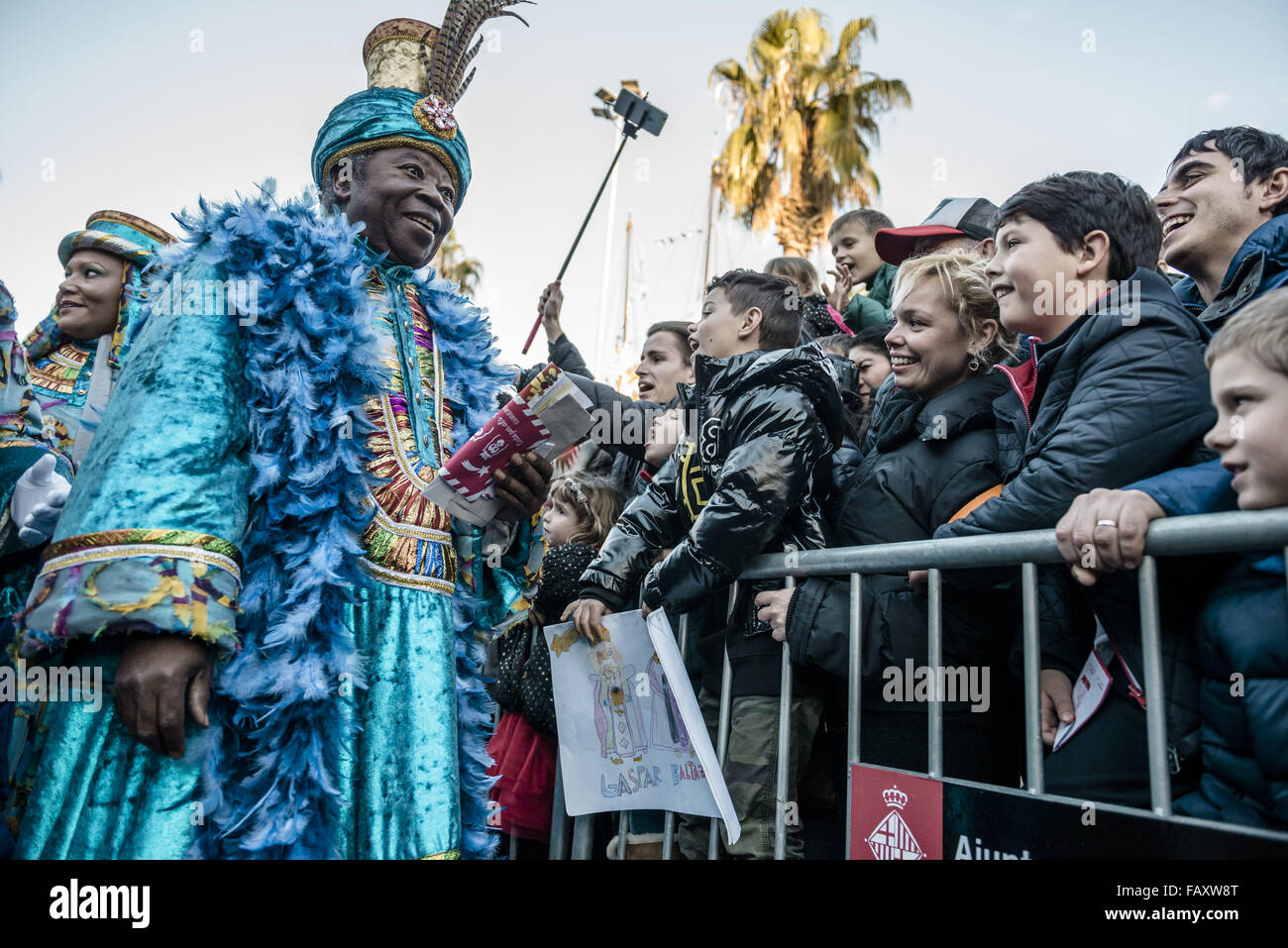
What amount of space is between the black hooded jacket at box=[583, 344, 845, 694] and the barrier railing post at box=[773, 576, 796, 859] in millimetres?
97

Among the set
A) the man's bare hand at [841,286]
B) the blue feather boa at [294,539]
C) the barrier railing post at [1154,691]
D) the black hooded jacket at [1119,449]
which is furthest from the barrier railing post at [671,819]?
the man's bare hand at [841,286]

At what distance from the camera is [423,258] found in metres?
2.69

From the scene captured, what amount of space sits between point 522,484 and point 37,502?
1335mm

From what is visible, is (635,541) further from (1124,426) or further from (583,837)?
(1124,426)

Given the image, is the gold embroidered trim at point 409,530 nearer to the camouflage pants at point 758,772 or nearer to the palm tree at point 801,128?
the camouflage pants at point 758,772

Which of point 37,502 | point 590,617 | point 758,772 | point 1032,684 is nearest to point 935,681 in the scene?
point 1032,684

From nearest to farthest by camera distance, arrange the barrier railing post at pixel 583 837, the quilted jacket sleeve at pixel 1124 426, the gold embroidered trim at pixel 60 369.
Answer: the quilted jacket sleeve at pixel 1124 426
the barrier railing post at pixel 583 837
the gold embroidered trim at pixel 60 369

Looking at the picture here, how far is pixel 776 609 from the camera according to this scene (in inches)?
94.0

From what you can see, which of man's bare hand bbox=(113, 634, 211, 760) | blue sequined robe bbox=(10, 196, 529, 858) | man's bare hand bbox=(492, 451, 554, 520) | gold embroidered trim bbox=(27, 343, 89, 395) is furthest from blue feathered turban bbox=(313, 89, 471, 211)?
gold embroidered trim bbox=(27, 343, 89, 395)

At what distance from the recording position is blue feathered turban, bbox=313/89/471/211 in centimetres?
262

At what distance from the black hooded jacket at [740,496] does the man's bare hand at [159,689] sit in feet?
4.06

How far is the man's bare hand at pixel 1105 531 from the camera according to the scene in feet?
5.29
